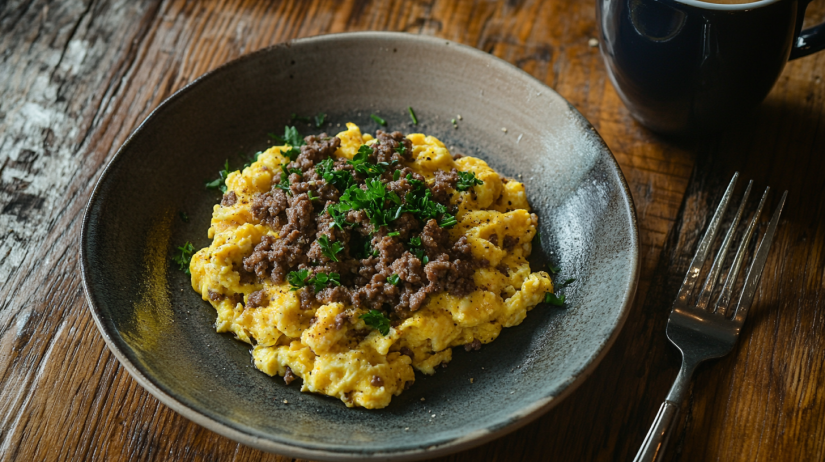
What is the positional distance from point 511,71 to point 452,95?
13.4 inches

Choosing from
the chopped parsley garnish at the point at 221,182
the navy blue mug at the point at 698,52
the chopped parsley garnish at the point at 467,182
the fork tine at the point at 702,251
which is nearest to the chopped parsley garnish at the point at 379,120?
the chopped parsley garnish at the point at 467,182

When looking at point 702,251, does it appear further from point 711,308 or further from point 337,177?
point 337,177

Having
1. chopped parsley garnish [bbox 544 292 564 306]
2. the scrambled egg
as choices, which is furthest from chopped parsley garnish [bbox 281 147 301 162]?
chopped parsley garnish [bbox 544 292 564 306]

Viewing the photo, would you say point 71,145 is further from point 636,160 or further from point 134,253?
point 636,160

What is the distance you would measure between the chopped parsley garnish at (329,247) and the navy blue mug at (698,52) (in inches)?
64.2

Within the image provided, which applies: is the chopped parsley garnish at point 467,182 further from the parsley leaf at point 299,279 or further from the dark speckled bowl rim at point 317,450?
the parsley leaf at point 299,279

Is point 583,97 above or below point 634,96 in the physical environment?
below

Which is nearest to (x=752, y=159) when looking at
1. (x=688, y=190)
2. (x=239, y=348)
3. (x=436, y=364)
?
(x=688, y=190)

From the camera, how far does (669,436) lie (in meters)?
2.22

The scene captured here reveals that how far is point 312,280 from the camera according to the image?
248cm

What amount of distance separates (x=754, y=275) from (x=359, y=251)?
67.4 inches

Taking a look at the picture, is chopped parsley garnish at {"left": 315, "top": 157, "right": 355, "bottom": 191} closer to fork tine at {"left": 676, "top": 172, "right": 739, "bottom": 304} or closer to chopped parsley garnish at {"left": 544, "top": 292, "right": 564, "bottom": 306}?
chopped parsley garnish at {"left": 544, "top": 292, "right": 564, "bottom": 306}

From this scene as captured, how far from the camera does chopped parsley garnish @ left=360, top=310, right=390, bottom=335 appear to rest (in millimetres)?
2389

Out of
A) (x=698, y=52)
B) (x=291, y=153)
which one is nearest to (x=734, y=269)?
(x=698, y=52)
